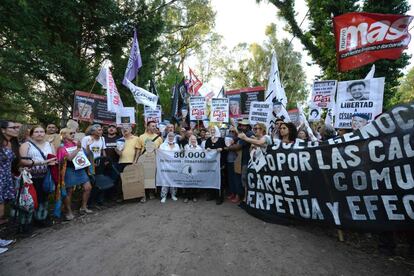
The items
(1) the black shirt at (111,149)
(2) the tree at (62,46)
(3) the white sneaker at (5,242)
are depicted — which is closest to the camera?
(3) the white sneaker at (5,242)

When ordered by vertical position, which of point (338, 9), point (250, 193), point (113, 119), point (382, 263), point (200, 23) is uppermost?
point (200, 23)

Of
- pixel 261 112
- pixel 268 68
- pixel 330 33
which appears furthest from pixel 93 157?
pixel 268 68

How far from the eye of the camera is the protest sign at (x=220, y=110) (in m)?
8.89

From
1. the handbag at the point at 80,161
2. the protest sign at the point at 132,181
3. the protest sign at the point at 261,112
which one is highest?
the protest sign at the point at 261,112

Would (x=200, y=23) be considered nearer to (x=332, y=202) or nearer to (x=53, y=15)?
(x=53, y=15)

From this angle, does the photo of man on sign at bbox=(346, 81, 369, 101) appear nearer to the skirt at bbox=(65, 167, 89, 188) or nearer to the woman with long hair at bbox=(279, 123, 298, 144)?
the woman with long hair at bbox=(279, 123, 298, 144)

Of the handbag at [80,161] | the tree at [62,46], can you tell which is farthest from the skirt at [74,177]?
the tree at [62,46]

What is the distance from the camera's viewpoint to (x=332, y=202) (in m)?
4.21

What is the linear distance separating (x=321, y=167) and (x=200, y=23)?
77.2 feet

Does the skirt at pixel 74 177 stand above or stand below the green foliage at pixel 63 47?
below

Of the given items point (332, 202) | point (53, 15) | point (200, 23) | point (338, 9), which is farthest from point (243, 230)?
point (200, 23)

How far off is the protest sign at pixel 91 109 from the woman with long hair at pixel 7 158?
4402mm

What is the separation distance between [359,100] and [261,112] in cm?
235

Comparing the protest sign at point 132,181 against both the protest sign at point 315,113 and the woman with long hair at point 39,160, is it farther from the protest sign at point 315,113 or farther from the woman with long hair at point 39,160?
the protest sign at point 315,113
